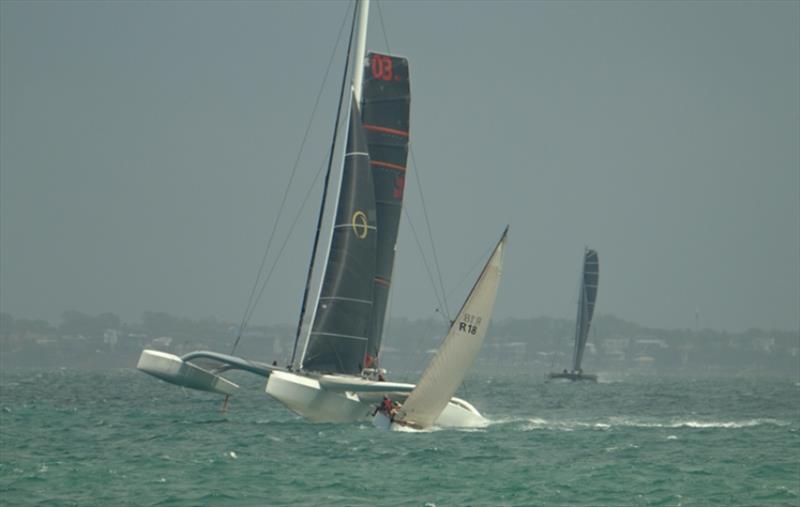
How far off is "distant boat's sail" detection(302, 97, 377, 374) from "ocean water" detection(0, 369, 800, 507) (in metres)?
2.75

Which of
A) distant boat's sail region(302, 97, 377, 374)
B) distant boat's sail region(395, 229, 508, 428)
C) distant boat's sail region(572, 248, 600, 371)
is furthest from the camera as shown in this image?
distant boat's sail region(572, 248, 600, 371)

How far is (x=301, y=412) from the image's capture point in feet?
150

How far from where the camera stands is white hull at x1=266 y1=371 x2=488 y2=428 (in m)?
44.7

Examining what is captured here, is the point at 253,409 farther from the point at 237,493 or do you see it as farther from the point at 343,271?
the point at 237,493

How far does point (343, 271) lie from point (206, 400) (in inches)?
1009

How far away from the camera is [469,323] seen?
4488 cm

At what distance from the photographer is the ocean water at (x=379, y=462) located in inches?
1179

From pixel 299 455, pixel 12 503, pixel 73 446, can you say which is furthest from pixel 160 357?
pixel 12 503

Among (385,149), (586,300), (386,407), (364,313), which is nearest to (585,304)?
(586,300)

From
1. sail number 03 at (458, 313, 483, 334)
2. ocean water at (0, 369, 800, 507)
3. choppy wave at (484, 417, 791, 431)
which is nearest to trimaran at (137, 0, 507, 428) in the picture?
sail number 03 at (458, 313, 483, 334)

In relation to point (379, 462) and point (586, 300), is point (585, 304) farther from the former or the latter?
point (379, 462)

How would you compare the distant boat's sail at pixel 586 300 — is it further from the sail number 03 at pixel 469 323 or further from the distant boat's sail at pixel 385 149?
the sail number 03 at pixel 469 323

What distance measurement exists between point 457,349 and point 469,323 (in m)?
0.94

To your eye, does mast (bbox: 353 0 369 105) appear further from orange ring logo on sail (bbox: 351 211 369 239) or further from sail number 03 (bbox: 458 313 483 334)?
sail number 03 (bbox: 458 313 483 334)
